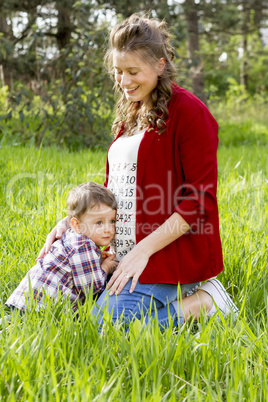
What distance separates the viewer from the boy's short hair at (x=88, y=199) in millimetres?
1919

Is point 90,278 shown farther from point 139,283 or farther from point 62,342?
point 62,342

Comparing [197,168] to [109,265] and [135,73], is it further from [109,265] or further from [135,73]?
[109,265]

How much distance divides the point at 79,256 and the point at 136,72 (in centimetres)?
82

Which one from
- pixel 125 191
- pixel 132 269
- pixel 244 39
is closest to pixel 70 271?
pixel 132 269

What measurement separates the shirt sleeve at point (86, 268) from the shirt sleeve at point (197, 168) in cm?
42

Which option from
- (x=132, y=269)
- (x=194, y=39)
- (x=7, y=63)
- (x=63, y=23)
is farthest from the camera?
(x=194, y=39)

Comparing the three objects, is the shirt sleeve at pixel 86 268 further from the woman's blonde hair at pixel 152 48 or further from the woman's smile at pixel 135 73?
the woman's smile at pixel 135 73

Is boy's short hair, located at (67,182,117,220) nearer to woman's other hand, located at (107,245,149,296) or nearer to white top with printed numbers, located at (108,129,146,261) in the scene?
white top with printed numbers, located at (108,129,146,261)

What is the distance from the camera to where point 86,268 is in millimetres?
1864

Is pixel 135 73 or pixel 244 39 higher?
pixel 244 39

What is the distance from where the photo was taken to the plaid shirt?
183 centimetres

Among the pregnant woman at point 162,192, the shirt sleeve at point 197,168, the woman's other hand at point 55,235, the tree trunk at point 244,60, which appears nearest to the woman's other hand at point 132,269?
the pregnant woman at point 162,192

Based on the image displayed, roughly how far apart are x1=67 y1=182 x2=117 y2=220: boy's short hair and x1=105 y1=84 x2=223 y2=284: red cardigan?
0.15 metres

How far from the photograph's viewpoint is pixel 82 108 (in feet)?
20.0
